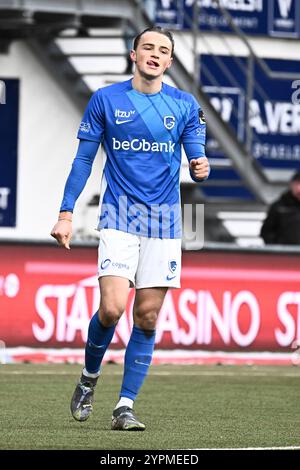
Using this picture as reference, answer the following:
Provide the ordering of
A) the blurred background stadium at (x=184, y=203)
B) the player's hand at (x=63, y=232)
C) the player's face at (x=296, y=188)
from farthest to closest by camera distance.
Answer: the player's face at (x=296, y=188), the blurred background stadium at (x=184, y=203), the player's hand at (x=63, y=232)

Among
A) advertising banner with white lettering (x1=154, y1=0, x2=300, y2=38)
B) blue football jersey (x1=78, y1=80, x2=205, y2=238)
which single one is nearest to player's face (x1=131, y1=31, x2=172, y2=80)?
blue football jersey (x1=78, y1=80, x2=205, y2=238)

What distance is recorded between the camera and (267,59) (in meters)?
22.2

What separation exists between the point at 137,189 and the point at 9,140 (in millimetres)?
12010

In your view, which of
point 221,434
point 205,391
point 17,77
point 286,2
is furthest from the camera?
A: point 286,2

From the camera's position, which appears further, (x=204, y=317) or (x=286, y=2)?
(x=286, y=2)

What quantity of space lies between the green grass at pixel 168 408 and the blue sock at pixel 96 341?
36 cm

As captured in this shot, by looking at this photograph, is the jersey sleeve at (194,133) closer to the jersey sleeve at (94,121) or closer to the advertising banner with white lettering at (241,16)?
the jersey sleeve at (94,121)

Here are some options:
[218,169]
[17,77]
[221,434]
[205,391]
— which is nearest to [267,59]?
[218,169]

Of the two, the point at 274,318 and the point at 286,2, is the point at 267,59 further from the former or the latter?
the point at 274,318

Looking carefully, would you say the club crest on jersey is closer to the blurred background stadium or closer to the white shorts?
the white shorts

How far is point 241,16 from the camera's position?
2159 centimetres

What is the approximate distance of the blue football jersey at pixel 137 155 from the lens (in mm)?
8641

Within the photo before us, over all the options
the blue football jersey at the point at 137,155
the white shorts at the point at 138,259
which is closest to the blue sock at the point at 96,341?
the white shorts at the point at 138,259

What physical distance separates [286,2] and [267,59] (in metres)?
0.89
